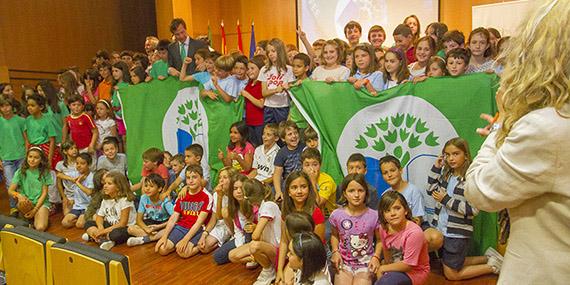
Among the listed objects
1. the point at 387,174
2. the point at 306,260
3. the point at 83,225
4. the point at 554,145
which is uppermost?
the point at 554,145

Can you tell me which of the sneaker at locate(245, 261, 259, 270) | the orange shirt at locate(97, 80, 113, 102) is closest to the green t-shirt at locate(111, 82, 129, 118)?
the orange shirt at locate(97, 80, 113, 102)

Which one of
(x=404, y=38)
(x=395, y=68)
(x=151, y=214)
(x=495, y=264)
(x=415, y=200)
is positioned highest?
(x=404, y=38)

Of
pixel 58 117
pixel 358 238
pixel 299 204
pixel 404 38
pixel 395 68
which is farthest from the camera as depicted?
pixel 58 117

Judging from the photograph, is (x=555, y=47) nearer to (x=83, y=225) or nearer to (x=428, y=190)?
(x=428, y=190)

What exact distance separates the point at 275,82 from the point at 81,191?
265 centimetres

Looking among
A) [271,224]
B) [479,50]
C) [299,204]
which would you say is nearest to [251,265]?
[271,224]

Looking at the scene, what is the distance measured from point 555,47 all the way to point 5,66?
940 centimetres

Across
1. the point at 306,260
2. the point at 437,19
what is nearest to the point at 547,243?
the point at 306,260

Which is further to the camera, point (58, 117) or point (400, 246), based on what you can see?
point (58, 117)

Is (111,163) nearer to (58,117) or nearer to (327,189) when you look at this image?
(58,117)

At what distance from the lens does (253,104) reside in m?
5.22

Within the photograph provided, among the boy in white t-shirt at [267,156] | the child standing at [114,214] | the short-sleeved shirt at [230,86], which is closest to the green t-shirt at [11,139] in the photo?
the child standing at [114,214]

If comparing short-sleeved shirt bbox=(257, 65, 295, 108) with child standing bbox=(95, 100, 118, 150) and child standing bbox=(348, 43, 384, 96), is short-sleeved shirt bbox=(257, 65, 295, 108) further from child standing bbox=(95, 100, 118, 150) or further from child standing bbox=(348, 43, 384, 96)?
child standing bbox=(95, 100, 118, 150)

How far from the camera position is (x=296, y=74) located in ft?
16.8
